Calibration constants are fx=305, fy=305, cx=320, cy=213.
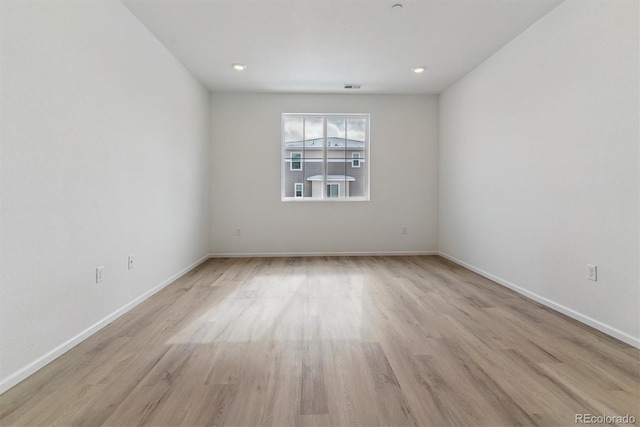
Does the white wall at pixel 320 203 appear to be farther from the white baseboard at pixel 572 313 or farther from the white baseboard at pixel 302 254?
the white baseboard at pixel 572 313

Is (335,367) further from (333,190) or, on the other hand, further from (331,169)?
(331,169)

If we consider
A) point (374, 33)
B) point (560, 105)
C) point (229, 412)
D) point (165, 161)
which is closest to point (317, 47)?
point (374, 33)

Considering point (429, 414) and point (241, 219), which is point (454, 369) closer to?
point (429, 414)

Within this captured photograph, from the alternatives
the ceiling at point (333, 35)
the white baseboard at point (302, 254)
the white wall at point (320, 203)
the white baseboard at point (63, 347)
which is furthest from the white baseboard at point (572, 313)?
the white baseboard at point (63, 347)

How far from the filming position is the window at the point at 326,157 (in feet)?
16.8

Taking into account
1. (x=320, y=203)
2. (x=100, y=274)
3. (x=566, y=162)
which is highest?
(x=566, y=162)

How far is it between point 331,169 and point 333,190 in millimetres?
360

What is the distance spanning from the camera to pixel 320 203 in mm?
5062

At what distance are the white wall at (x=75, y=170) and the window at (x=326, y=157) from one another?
7.00 ft

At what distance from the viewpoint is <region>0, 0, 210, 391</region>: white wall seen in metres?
1.59

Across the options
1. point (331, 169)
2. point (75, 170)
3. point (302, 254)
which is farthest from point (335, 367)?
point (331, 169)

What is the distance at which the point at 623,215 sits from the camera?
208cm

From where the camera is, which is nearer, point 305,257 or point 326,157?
point 305,257

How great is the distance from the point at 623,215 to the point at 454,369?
1.61m
